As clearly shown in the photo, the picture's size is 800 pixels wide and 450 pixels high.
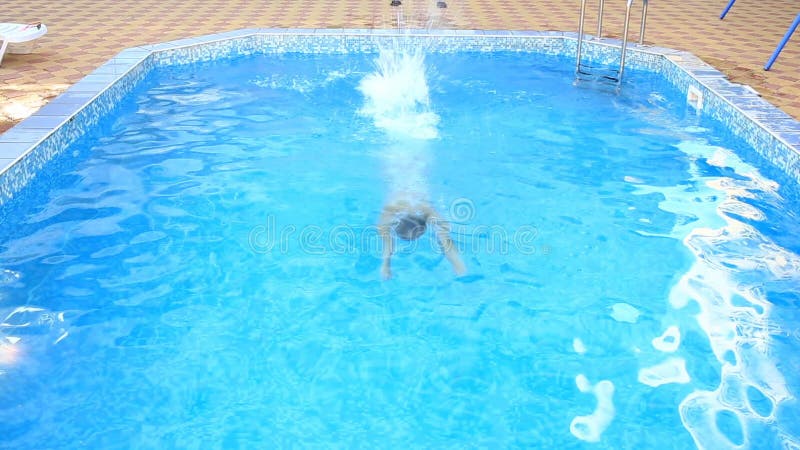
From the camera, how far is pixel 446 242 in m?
4.28

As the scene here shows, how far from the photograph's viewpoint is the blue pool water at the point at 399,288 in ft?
9.75

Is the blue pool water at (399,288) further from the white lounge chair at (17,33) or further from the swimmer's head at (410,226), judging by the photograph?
the white lounge chair at (17,33)

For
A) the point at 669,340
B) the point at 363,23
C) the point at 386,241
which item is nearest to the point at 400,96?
the point at 363,23

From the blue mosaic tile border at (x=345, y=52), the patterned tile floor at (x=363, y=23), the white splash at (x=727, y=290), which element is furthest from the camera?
the patterned tile floor at (x=363, y=23)

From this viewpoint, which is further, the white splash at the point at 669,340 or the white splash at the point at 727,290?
the white splash at the point at 669,340

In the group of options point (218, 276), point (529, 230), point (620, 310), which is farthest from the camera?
point (529, 230)

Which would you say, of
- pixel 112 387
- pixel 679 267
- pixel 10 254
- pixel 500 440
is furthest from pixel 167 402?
pixel 679 267

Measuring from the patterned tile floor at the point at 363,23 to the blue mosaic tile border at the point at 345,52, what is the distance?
0.26m

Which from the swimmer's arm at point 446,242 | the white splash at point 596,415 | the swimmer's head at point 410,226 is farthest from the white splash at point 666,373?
the swimmer's head at point 410,226

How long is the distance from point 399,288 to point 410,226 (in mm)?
664

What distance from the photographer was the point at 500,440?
2.87 metres

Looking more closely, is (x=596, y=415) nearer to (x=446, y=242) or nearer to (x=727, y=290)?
(x=727, y=290)

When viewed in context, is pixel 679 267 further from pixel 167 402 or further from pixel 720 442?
pixel 167 402

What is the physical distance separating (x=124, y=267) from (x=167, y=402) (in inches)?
47.4
